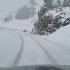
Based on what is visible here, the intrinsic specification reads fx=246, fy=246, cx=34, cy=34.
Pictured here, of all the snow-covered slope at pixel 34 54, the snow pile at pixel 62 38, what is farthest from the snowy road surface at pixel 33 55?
the snow pile at pixel 62 38

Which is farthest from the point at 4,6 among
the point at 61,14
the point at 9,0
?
the point at 61,14

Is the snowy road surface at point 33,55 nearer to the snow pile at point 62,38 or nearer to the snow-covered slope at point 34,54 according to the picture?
the snow-covered slope at point 34,54

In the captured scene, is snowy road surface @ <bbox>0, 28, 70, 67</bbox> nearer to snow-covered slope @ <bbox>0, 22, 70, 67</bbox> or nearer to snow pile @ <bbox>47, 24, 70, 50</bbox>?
snow-covered slope @ <bbox>0, 22, 70, 67</bbox>

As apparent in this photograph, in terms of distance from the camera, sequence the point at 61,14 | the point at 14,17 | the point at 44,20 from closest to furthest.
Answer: the point at 61,14
the point at 44,20
the point at 14,17

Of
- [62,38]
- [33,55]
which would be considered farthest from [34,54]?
[62,38]

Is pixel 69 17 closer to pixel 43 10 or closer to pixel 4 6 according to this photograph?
pixel 43 10

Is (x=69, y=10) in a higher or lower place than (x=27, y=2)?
higher

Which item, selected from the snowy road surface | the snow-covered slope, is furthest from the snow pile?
the snowy road surface

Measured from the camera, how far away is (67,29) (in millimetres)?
30516

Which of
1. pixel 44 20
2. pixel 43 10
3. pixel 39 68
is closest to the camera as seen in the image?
pixel 39 68

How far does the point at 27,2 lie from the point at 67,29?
7983 cm

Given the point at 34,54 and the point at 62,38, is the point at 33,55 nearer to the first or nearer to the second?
the point at 34,54

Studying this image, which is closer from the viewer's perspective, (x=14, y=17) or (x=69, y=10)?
(x=69, y=10)

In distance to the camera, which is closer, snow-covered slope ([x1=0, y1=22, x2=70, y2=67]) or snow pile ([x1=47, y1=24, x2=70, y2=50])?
snow-covered slope ([x1=0, y1=22, x2=70, y2=67])
